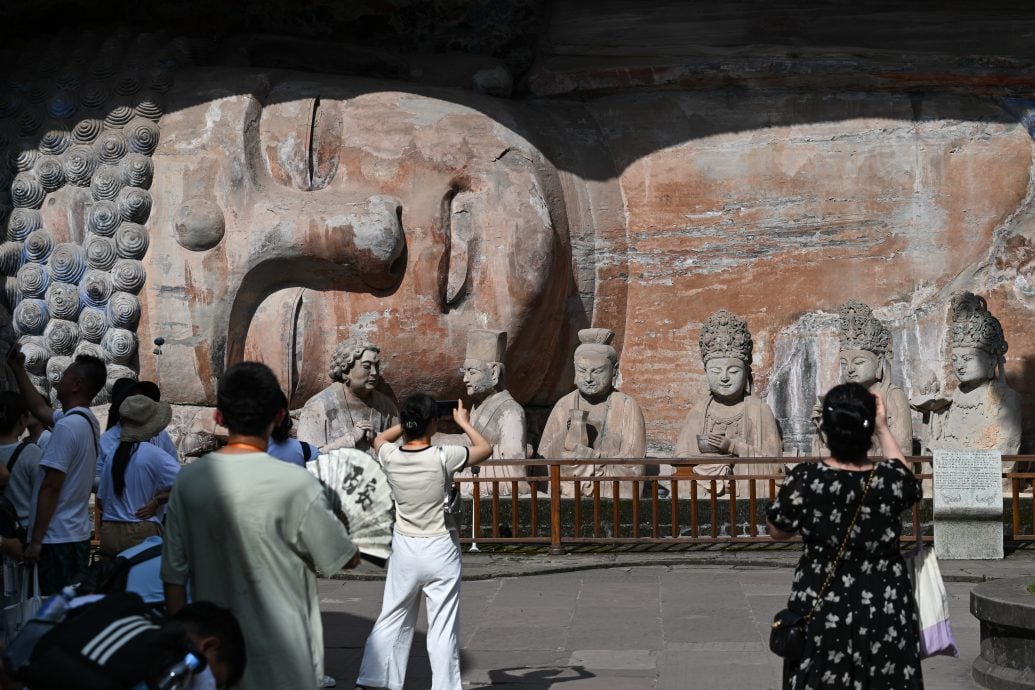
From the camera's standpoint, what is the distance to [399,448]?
638 centimetres

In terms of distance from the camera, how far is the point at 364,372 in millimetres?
11555

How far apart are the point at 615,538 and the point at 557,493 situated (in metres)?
0.55

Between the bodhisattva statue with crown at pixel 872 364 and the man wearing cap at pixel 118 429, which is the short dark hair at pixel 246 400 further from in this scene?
the bodhisattva statue with crown at pixel 872 364

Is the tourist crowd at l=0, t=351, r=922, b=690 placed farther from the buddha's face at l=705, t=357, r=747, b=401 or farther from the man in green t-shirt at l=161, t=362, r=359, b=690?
the buddha's face at l=705, t=357, r=747, b=401

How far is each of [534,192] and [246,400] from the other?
9691mm

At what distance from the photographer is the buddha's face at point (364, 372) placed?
11.5 meters

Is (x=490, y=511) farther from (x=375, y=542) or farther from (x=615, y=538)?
(x=375, y=542)

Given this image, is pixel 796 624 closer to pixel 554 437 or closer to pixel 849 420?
pixel 849 420

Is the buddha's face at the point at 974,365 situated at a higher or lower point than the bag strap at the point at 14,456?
higher

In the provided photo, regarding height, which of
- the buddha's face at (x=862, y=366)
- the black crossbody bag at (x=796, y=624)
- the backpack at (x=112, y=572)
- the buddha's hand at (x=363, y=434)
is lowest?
the black crossbody bag at (x=796, y=624)

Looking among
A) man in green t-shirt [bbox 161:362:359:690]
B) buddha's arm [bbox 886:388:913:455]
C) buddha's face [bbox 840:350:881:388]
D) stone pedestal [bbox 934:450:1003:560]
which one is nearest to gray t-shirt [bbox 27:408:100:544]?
man in green t-shirt [bbox 161:362:359:690]

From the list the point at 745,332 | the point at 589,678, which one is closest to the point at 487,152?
the point at 745,332

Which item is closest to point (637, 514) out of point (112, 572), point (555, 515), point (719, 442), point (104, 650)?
point (555, 515)

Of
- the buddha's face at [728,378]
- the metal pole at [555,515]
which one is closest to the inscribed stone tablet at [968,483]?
the metal pole at [555,515]
